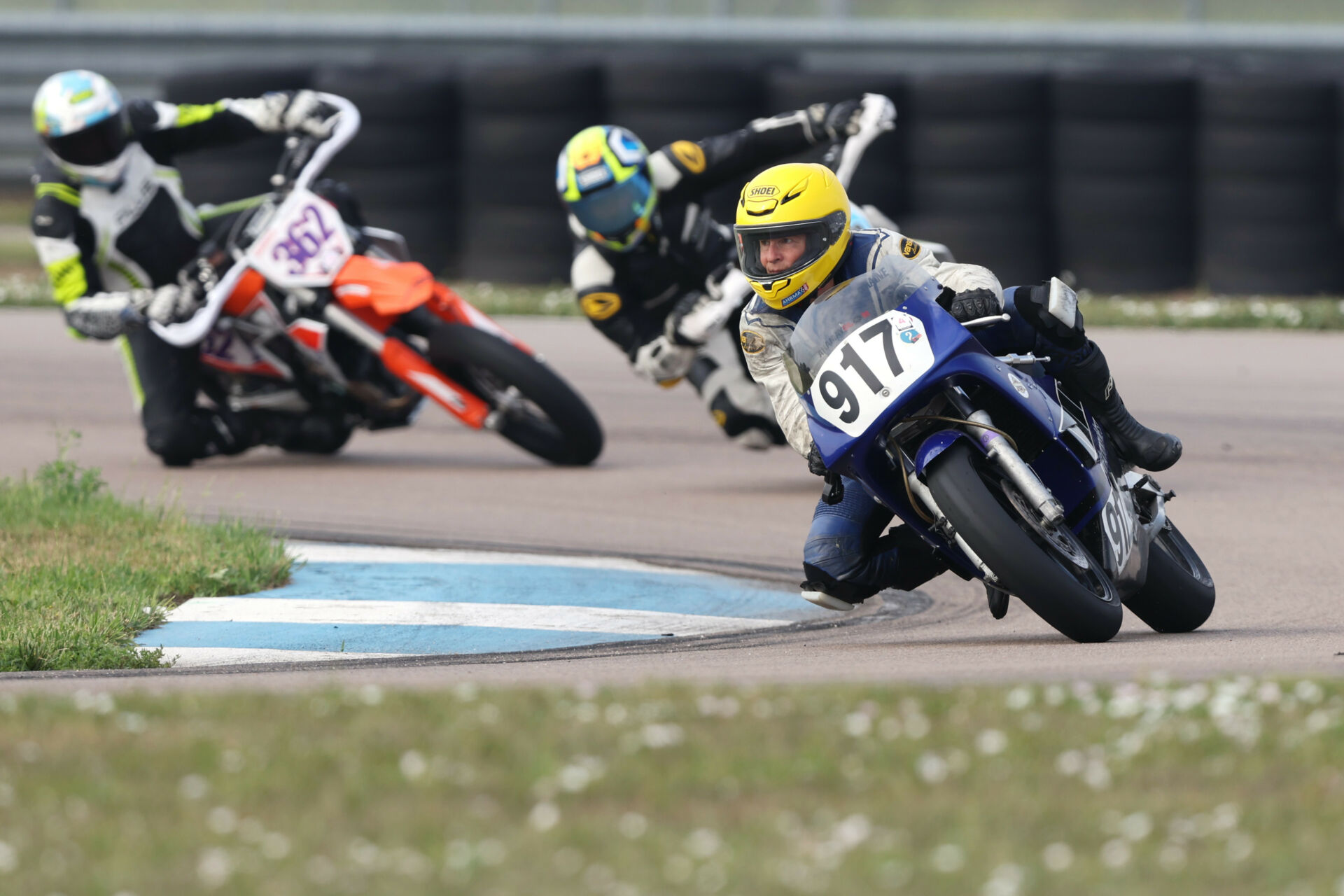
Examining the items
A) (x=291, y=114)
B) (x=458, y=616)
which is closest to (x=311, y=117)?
(x=291, y=114)

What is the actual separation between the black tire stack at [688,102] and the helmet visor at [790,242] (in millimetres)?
9023

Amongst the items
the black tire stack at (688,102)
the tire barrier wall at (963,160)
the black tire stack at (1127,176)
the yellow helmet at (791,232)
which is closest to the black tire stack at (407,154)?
the tire barrier wall at (963,160)

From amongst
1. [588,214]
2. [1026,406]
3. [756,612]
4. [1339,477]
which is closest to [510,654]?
[756,612]

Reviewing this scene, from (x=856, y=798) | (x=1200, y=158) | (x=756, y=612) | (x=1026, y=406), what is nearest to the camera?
(x=856, y=798)

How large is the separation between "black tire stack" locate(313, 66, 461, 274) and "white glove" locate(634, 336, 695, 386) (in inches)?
262

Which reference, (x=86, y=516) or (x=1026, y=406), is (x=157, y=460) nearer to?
(x=86, y=516)

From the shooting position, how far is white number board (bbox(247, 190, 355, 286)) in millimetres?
9578

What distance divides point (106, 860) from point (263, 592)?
3.79 m

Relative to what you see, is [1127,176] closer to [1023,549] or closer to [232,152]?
[232,152]

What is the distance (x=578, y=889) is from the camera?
3.13 m

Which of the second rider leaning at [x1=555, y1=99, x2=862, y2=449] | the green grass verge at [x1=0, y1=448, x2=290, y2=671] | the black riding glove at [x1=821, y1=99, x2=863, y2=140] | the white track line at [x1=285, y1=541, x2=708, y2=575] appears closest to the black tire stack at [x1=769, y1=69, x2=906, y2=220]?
the second rider leaning at [x1=555, y1=99, x2=862, y2=449]

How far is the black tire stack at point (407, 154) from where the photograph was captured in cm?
1511

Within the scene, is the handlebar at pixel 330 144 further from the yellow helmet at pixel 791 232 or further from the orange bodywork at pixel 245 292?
the yellow helmet at pixel 791 232

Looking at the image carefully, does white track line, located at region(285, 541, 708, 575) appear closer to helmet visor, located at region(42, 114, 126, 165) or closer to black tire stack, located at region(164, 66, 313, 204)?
helmet visor, located at region(42, 114, 126, 165)
